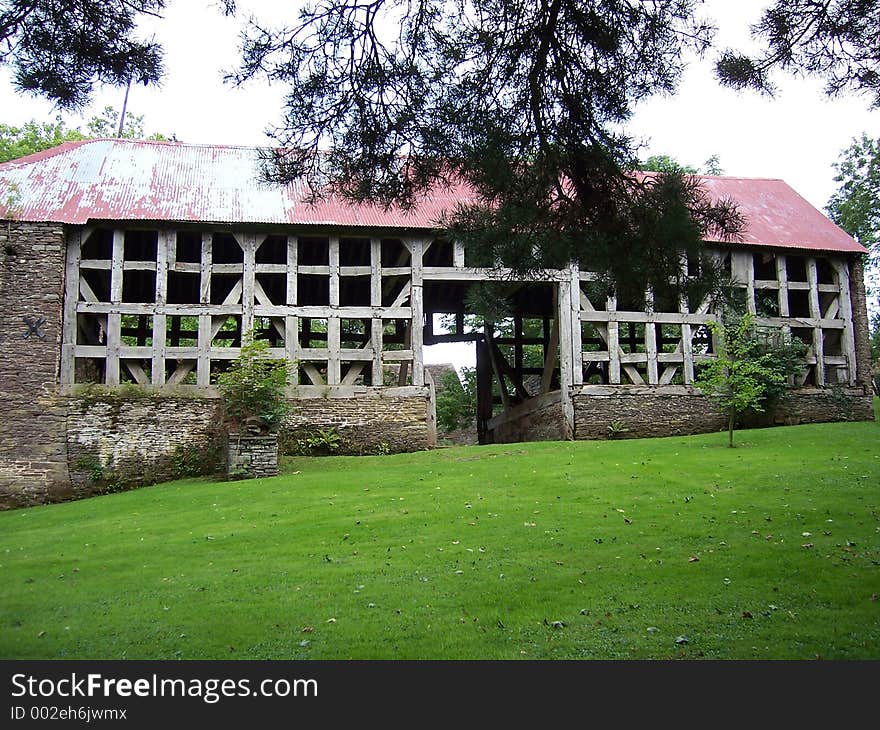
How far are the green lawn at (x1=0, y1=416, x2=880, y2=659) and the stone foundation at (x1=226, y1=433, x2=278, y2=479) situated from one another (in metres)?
1.23

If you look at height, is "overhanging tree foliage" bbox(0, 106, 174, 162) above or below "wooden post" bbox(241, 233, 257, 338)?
above

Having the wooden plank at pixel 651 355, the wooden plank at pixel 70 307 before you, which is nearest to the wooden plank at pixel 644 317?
the wooden plank at pixel 651 355

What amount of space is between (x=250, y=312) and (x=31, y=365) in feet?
13.6

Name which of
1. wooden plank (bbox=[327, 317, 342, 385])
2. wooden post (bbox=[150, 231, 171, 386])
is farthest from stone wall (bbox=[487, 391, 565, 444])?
wooden post (bbox=[150, 231, 171, 386])

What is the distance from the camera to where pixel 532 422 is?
784 inches

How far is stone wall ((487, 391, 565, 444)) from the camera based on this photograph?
18266 millimetres

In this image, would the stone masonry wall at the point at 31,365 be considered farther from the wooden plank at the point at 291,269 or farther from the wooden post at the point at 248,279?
the wooden plank at the point at 291,269

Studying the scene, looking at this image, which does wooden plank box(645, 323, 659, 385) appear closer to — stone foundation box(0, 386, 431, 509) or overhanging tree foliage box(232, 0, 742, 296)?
stone foundation box(0, 386, 431, 509)

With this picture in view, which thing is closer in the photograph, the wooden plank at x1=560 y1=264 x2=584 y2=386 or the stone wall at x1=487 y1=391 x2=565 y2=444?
the wooden plank at x1=560 y1=264 x2=584 y2=386

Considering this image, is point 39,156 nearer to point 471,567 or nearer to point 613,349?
point 613,349

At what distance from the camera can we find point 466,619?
6184mm

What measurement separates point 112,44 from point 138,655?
4529 mm

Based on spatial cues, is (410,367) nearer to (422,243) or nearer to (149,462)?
(422,243)
